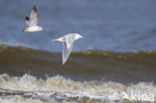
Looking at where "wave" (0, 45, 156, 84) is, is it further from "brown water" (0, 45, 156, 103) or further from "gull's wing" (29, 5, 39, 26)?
"gull's wing" (29, 5, 39, 26)

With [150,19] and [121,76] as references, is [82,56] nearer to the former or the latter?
[121,76]

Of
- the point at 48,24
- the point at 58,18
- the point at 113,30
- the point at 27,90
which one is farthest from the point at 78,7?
the point at 27,90

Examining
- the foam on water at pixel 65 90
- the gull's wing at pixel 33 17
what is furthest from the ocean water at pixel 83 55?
the gull's wing at pixel 33 17

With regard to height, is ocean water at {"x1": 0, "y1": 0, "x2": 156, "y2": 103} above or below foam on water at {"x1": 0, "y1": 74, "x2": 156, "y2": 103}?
above

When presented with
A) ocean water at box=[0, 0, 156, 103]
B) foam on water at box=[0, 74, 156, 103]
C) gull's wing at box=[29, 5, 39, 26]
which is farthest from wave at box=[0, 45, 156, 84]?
gull's wing at box=[29, 5, 39, 26]

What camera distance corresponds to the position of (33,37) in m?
15.9

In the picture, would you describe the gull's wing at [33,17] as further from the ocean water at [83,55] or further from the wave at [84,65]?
the wave at [84,65]

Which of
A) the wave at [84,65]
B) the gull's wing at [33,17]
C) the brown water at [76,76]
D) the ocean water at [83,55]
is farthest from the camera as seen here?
the wave at [84,65]

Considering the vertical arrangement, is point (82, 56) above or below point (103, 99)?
above

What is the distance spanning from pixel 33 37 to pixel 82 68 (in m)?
6.40

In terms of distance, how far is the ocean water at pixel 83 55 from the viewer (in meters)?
6.88

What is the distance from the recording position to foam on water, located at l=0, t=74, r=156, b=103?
21.2 ft

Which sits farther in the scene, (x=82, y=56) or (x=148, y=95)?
(x=82, y=56)

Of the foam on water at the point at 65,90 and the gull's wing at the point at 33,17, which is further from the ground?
the gull's wing at the point at 33,17
